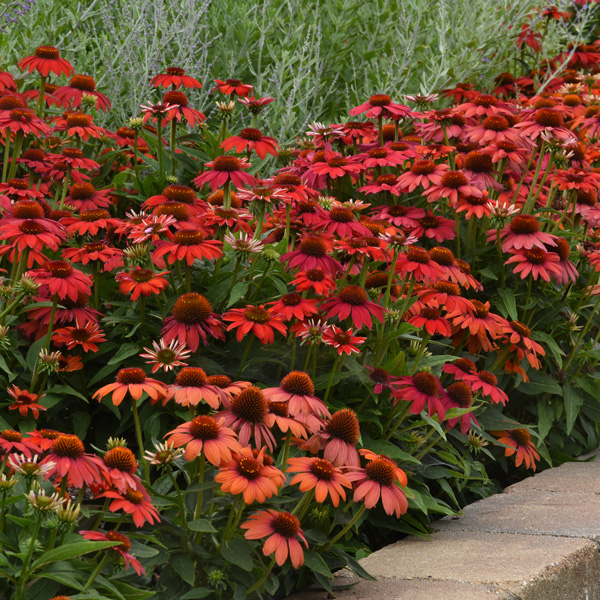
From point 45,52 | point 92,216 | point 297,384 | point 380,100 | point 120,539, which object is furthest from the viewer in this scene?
point 380,100

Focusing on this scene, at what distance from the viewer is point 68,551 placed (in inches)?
54.8

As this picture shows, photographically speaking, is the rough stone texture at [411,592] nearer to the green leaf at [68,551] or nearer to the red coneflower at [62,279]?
the green leaf at [68,551]

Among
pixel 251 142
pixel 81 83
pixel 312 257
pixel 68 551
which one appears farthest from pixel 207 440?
pixel 81 83

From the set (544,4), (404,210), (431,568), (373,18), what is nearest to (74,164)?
(404,210)

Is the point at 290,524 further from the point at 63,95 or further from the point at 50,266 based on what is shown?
the point at 63,95

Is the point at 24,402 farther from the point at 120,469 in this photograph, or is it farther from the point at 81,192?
the point at 81,192

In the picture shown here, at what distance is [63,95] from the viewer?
3.20 metres

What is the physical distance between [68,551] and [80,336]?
1.01 metres

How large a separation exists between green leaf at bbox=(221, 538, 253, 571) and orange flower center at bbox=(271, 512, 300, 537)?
8 centimetres

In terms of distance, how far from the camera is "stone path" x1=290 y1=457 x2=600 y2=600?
190 cm

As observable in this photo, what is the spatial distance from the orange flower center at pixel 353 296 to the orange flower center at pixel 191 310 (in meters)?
0.36

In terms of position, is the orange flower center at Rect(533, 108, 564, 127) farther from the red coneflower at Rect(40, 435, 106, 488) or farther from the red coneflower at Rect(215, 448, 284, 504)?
the red coneflower at Rect(40, 435, 106, 488)

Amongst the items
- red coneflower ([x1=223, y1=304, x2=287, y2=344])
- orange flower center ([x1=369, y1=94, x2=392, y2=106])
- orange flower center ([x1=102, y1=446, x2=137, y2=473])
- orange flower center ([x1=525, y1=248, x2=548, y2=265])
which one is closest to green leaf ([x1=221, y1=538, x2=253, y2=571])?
orange flower center ([x1=102, y1=446, x2=137, y2=473])

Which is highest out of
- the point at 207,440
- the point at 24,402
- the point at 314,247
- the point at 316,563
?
the point at 314,247
